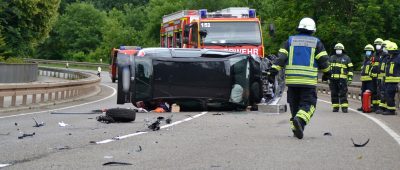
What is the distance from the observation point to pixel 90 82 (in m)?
29.7

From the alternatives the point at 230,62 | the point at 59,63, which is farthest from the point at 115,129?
the point at 59,63

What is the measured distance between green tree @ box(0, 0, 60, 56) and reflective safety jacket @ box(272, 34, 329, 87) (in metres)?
34.5

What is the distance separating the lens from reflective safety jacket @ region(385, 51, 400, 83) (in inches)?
692

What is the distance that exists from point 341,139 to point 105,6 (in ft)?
359

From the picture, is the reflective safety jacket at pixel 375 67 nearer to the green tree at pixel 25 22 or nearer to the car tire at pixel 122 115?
the car tire at pixel 122 115

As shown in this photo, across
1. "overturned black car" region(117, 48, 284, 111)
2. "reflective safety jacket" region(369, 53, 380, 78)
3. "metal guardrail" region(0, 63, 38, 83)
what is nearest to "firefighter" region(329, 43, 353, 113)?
"reflective safety jacket" region(369, 53, 380, 78)

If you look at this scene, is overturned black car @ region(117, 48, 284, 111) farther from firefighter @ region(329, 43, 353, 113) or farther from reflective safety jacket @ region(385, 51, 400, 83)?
reflective safety jacket @ region(385, 51, 400, 83)

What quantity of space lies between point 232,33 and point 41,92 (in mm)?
6353

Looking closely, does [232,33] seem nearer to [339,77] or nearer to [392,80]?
[339,77]

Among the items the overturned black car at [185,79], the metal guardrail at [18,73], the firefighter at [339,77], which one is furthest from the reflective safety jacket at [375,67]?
the metal guardrail at [18,73]

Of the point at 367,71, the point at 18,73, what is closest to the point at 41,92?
the point at 367,71

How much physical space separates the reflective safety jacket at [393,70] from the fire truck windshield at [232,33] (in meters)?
7.09

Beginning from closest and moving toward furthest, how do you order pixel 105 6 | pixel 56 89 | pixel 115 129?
pixel 115 129 → pixel 56 89 → pixel 105 6

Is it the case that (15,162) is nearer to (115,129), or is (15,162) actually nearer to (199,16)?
(115,129)
